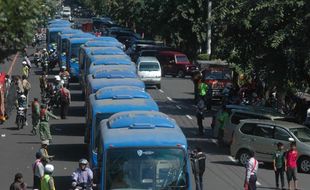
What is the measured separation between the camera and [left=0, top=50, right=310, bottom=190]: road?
89.9 feet

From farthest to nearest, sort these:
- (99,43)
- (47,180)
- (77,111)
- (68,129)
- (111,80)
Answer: (99,43)
(77,111)
(68,129)
(111,80)
(47,180)

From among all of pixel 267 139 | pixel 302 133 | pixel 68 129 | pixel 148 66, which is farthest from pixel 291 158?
pixel 148 66

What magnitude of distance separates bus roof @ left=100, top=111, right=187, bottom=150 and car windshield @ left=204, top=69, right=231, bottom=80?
2637cm

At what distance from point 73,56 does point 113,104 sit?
94.2 feet

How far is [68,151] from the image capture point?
3152 centimetres

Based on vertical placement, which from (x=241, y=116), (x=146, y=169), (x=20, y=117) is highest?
(x=146, y=169)

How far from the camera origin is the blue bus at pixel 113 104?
2566cm

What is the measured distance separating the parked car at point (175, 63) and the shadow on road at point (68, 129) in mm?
25832

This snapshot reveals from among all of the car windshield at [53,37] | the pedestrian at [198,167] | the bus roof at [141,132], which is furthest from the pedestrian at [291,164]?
the car windshield at [53,37]

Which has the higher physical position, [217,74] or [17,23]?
[17,23]

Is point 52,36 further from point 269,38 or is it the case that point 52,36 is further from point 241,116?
point 241,116

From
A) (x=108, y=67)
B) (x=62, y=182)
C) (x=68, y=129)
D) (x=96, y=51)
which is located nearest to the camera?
(x=62, y=182)

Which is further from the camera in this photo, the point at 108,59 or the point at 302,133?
the point at 108,59

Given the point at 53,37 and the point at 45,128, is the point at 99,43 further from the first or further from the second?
the point at 53,37
